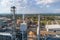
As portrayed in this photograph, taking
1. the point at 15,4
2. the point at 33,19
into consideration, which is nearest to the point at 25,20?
the point at 33,19

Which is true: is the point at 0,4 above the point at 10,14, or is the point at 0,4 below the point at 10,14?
above

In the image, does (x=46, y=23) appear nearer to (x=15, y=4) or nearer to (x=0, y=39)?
(x=15, y=4)

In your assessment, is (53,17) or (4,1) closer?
(53,17)

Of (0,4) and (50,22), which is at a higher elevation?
(0,4)

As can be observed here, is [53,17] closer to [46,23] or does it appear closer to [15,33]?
[46,23]

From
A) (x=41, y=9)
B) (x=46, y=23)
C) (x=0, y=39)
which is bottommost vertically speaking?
(x=0, y=39)

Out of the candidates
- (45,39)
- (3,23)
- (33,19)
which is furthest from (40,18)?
(3,23)

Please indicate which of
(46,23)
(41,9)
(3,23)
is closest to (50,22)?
(46,23)
